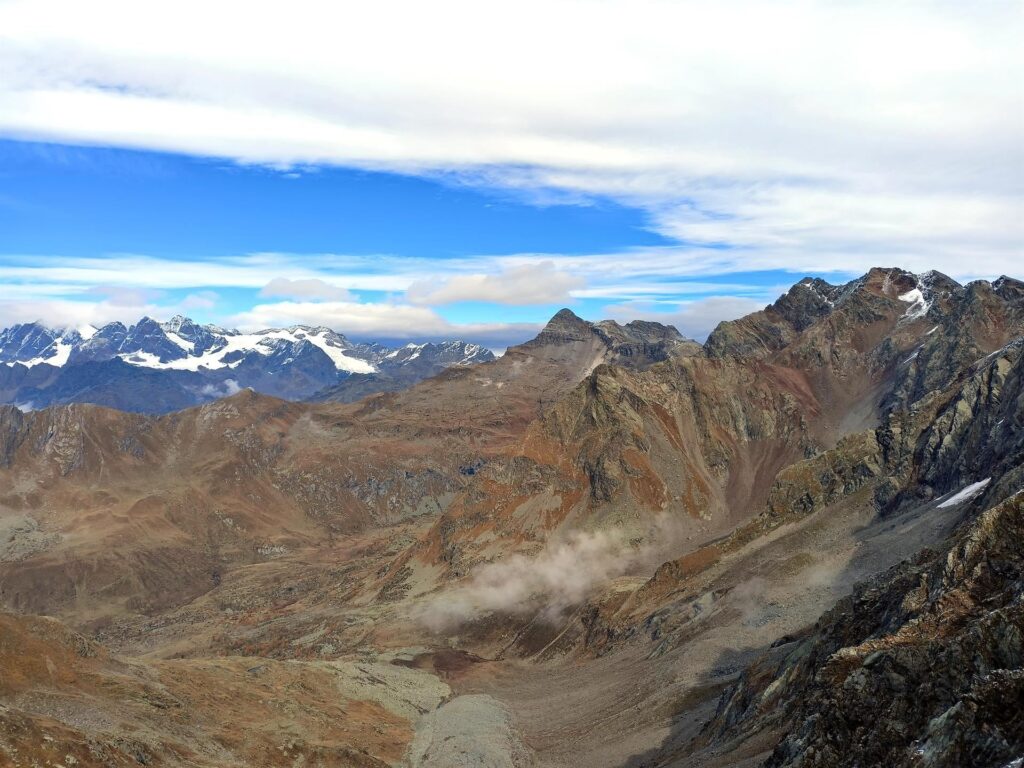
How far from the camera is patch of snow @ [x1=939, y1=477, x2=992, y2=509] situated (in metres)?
111

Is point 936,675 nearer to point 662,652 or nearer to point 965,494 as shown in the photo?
point 662,652

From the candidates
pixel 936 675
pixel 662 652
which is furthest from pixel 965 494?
pixel 936 675

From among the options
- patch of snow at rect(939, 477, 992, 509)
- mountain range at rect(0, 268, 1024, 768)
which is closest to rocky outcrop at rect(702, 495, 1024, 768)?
mountain range at rect(0, 268, 1024, 768)

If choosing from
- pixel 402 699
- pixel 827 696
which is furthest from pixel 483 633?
pixel 827 696

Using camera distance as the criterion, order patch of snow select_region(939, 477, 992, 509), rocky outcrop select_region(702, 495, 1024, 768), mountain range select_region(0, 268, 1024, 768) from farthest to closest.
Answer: patch of snow select_region(939, 477, 992, 509)
mountain range select_region(0, 268, 1024, 768)
rocky outcrop select_region(702, 495, 1024, 768)

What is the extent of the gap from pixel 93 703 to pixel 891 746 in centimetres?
7613

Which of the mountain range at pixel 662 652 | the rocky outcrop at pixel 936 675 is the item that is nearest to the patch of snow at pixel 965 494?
the mountain range at pixel 662 652

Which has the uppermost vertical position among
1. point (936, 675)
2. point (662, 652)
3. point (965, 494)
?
point (936, 675)

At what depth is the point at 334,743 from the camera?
287ft

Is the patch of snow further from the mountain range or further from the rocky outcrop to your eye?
the rocky outcrop

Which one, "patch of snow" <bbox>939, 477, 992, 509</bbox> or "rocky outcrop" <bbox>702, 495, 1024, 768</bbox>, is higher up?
"rocky outcrop" <bbox>702, 495, 1024, 768</bbox>

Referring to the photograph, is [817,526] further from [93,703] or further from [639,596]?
[93,703]

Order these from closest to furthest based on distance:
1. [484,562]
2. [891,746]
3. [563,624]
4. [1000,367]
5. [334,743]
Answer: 1. [891,746]
2. [334,743]
3. [1000,367]
4. [563,624]
5. [484,562]

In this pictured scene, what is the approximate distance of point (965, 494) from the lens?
114250 mm
